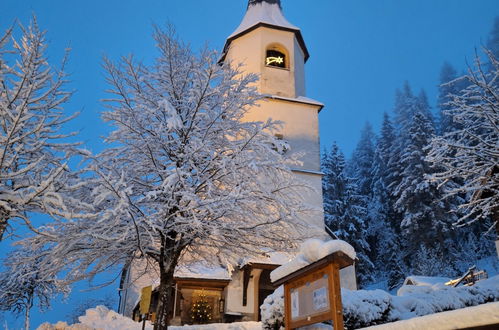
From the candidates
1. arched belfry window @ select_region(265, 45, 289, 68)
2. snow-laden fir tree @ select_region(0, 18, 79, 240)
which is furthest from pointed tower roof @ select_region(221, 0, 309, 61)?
snow-laden fir tree @ select_region(0, 18, 79, 240)

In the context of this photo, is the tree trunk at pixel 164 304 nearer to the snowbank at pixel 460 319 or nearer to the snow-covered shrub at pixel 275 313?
the snow-covered shrub at pixel 275 313

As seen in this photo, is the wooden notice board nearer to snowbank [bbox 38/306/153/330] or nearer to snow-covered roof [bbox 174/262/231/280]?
snowbank [bbox 38/306/153/330]

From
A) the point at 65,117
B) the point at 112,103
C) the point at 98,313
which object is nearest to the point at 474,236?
the point at 98,313

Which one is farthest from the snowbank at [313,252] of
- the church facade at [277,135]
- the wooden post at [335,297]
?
the church facade at [277,135]

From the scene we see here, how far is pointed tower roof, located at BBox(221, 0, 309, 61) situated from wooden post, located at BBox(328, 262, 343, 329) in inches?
800

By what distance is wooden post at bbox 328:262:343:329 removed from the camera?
6.06 m

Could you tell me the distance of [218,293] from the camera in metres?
18.7

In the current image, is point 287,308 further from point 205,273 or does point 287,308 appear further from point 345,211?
point 345,211

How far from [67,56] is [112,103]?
2380mm

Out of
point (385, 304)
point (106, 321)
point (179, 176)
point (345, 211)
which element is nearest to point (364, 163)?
point (345, 211)

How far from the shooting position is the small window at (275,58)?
2437cm

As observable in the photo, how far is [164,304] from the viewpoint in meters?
9.54

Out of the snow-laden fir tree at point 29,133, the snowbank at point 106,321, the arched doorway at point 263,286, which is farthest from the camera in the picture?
the arched doorway at point 263,286

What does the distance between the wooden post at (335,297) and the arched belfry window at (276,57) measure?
19.1m
